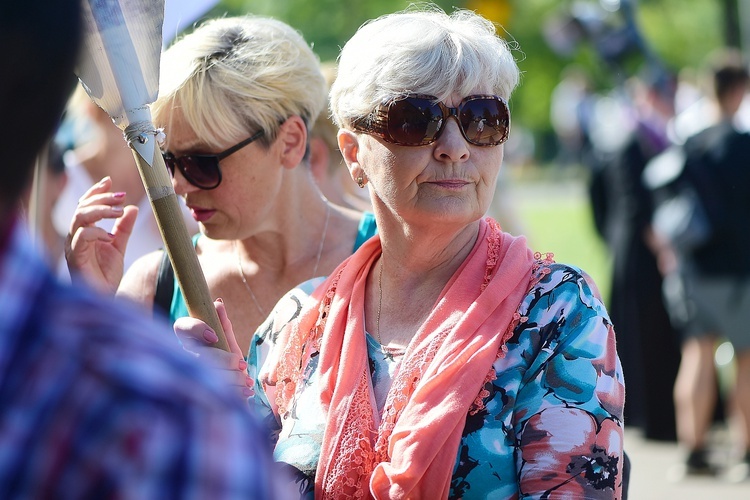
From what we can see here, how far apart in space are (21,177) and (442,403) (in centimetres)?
133

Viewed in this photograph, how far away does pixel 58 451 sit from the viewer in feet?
2.99

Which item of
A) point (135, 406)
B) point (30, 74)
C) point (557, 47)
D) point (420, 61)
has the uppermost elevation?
point (30, 74)

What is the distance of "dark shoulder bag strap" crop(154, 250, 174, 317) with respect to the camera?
326 centimetres

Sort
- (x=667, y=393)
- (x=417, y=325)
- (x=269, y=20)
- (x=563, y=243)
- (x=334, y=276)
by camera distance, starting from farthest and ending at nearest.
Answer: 1. (x=563, y=243)
2. (x=667, y=393)
3. (x=269, y=20)
4. (x=334, y=276)
5. (x=417, y=325)

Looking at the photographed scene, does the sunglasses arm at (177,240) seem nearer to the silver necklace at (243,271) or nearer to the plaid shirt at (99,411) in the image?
the silver necklace at (243,271)

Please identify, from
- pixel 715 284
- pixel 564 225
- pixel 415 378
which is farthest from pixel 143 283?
pixel 564 225

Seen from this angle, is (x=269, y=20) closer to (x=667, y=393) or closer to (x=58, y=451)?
(x=58, y=451)

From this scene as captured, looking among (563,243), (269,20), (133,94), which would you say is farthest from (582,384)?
(563,243)

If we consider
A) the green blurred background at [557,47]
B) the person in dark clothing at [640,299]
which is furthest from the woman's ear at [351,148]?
the person in dark clothing at [640,299]

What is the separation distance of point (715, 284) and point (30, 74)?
660 cm

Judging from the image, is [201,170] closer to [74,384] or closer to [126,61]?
[126,61]

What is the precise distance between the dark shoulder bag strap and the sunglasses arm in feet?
3.44

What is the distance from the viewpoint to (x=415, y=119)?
8.04 ft

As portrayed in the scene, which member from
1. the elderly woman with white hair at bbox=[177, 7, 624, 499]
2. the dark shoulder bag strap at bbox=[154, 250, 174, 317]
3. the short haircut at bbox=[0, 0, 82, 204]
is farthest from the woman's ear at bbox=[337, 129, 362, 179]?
the short haircut at bbox=[0, 0, 82, 204]
